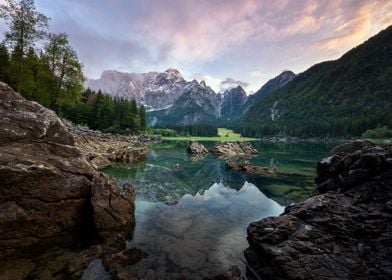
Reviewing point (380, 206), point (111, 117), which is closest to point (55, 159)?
point (380, 206)

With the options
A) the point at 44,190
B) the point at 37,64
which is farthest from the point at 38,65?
the point at 44,190

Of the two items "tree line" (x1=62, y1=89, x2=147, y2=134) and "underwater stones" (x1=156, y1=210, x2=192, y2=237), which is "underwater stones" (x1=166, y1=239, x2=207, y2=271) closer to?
"underwater stones" (x1=156, y1=210, x2=192, y2=237)

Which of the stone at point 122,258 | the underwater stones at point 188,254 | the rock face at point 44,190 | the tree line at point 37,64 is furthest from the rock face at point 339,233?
the tree line at point 37,64

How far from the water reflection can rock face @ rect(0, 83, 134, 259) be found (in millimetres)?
2639

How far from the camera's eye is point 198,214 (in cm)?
2102

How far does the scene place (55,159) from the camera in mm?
15008

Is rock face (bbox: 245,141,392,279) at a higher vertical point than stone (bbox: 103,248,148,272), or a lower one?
higher

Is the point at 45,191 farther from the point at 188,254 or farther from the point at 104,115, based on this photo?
the point at 104,115

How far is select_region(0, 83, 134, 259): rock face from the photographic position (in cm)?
1188

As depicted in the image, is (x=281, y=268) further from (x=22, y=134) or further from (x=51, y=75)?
(x=51, y=75)

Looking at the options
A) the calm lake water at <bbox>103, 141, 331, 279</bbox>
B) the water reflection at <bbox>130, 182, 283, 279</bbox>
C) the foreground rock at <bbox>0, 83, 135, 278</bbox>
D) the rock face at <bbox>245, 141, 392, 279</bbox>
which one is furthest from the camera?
the calm lake water at <bbox>103, 141, 331, 279</bbox>

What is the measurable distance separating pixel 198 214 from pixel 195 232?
13.6 ft

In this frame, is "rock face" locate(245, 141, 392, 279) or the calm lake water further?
the calm lake water

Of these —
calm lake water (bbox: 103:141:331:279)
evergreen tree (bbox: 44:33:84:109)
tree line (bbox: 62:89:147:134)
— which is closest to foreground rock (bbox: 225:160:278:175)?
calm lake water (bbox: 103:141:331:279)
